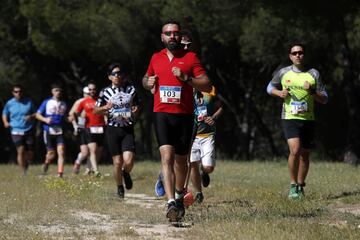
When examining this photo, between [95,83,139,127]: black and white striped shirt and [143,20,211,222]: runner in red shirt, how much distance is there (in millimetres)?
3778

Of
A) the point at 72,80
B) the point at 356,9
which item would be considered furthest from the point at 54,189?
the point at 72,80

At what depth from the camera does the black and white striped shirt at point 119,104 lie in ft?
44.5

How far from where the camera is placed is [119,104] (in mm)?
13586

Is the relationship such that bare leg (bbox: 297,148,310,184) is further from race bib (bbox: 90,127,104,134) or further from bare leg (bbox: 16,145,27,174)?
bare leg (bbox: 16,145,27,174)

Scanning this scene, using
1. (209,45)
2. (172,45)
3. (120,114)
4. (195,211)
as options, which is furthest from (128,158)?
(209,45)

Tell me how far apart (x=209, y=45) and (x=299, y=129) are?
23.6 meters

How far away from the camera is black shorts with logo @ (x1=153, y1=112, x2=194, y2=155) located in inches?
382

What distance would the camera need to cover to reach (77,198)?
1290cm

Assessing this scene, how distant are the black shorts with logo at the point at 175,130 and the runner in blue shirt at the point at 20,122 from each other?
10.6 meters

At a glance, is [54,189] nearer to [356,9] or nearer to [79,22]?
[356,9]

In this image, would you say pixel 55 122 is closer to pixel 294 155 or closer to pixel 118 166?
pixel 118 166

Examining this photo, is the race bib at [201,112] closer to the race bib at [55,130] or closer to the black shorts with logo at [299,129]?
the black shorts with logo at [299,129]

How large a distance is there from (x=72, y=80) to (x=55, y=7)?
11.3 meters

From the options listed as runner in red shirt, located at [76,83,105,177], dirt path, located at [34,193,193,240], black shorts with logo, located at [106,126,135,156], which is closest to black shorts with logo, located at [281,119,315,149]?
black shorts with logo, located at [106,126,135,156]
